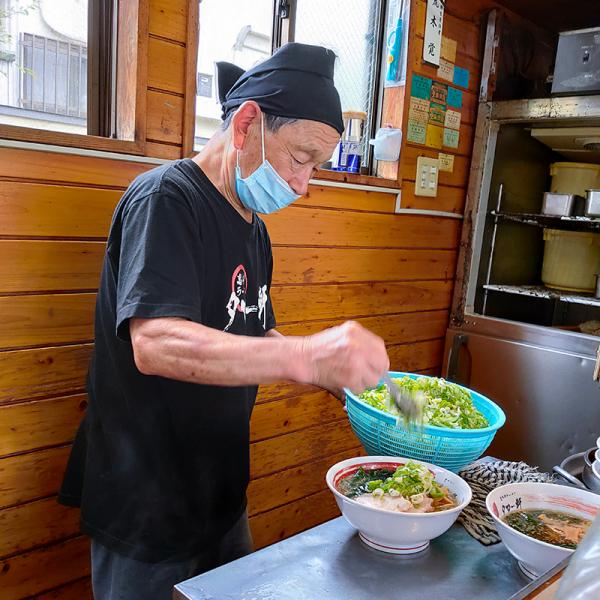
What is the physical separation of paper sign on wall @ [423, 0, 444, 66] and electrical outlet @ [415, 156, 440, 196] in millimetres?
466

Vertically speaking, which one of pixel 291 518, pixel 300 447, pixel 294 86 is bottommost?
pixel 291 518

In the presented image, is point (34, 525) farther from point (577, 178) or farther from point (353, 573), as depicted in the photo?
point (577, 178)

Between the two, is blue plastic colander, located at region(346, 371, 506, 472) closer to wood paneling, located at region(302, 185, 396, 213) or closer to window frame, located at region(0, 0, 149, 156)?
window frame, located at region(0, 0, 149, 156)

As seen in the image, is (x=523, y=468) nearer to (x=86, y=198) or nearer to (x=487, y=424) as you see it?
(x=487, y=424)

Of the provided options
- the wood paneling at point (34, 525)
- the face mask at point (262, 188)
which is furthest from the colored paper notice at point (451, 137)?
the wood paneling at point (34, 525)

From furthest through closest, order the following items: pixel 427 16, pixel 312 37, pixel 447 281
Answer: pixel 447 281 → pixel 427 16 → pixel 312 37

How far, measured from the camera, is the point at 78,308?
1.74m

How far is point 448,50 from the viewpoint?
2859 mm

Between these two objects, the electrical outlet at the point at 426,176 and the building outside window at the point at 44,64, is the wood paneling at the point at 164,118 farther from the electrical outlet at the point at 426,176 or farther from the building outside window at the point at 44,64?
the electrical outlet at the point at 426,176

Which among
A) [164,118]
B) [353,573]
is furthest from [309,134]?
[353,573]

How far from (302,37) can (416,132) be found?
73 centimetres

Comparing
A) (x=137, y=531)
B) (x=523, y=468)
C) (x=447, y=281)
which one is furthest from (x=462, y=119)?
(x=137, y=531)

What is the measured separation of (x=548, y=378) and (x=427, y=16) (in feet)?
6.05

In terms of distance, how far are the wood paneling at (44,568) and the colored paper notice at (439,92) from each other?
8.09ft
